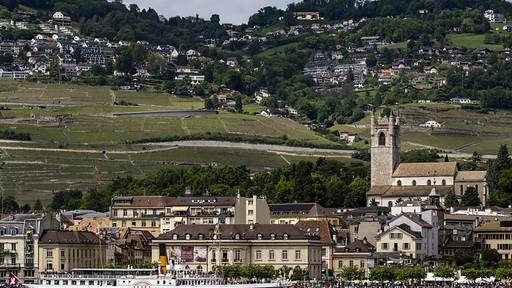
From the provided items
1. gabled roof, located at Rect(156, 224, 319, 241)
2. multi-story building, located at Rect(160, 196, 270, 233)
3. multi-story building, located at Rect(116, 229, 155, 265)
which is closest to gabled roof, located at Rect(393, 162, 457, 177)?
multi-story building, located at Rect(160, 196, 270, 233)

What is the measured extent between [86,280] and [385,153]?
Result: 61.4 m

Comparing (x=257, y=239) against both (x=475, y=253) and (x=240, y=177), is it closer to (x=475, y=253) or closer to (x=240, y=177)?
(x=475, y=253)

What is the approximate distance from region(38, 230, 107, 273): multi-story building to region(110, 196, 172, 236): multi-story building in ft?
60.3

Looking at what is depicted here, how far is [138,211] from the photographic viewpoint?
143500 mm

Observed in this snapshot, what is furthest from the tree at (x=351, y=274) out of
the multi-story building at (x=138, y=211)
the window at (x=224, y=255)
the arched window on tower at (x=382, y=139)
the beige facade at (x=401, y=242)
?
the arched window on tower at (x=382, y=139)

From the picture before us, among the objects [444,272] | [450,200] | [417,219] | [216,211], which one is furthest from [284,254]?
[450,200]

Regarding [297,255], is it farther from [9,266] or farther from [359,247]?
[9,266]

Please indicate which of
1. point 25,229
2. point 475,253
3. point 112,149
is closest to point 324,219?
point 475,253

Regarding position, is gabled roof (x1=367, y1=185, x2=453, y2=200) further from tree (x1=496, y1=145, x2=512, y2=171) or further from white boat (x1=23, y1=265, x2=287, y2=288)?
white boat (x1=23, y1=265, x2=287, y2=288)

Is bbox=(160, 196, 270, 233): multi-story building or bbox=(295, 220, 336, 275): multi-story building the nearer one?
bbox=(295, 220, 336, 275): multi-story building

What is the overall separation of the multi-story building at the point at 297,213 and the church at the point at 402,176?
1399 centimetres

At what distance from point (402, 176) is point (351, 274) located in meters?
47.3

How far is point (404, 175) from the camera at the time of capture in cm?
16212

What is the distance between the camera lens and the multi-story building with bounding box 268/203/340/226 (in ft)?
456
